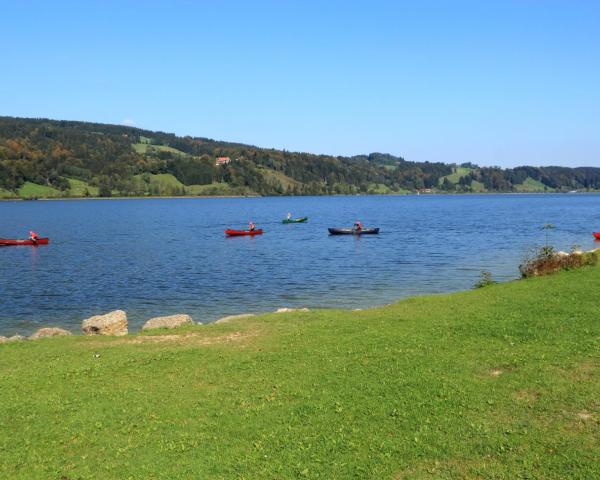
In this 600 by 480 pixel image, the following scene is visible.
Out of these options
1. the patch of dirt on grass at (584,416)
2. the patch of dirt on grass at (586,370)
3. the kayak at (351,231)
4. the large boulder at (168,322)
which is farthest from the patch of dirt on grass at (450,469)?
the kayak at (351,231)

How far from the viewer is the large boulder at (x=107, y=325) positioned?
922 inches

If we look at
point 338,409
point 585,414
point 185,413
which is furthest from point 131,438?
point 585,414

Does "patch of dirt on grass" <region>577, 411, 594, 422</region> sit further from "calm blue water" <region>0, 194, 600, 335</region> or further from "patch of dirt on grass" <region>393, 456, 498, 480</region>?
"calm blue water" <region>0, 194, 600, 335</region>

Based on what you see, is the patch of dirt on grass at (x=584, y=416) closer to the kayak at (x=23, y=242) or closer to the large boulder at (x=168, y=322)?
the large boulder at (x=168, y=322)

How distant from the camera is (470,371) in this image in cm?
1462

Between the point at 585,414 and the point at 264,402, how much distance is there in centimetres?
703

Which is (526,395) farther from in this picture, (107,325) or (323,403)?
(107,325)

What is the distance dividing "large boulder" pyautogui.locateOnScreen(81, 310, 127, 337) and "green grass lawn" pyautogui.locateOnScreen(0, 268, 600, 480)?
2952mm

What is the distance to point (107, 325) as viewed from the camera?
23453 mm

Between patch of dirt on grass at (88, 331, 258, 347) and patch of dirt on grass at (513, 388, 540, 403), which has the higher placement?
patch of dirt on grass at (513, 388, 540, 403)

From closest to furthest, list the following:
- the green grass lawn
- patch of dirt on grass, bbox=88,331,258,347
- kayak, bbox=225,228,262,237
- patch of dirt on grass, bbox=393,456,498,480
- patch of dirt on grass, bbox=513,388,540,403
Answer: patch of dirt on grass, bbox=393,456,498,480 → the green grass lawn → patch of dirt on grass, bbox=513,388,540,403 → patch of dirt on grass, bbox=88,331,258,347 → kayak, bbox=225,228,262,237

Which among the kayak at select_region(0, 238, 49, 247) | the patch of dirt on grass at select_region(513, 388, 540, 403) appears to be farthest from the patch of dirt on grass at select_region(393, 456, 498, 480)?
the kayak at select_region(0, 238, 49, 247)

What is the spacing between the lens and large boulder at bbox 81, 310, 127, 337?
2342 centimetres

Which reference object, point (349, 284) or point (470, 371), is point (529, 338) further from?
point (349, 284)
